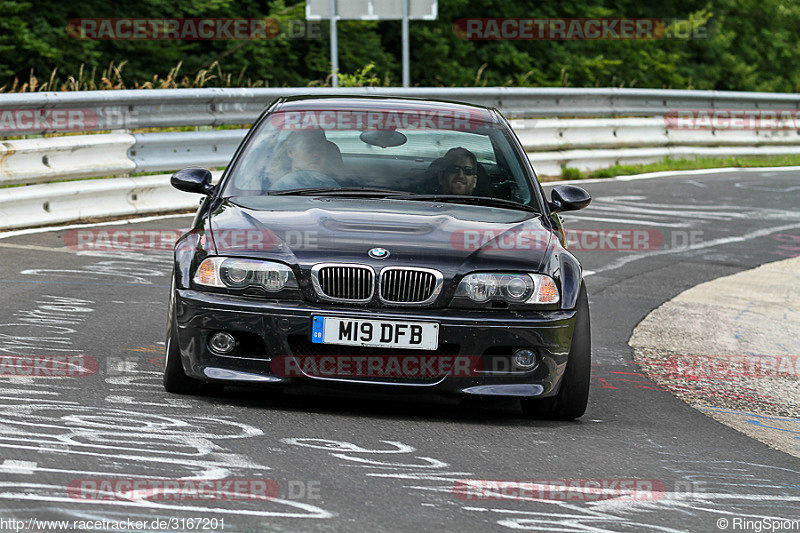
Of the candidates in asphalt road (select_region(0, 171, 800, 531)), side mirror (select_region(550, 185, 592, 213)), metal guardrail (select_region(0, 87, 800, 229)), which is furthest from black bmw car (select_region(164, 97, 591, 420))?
metal guardrail (select_region(0, 87, 800, 229))

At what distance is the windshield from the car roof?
0.19 ft

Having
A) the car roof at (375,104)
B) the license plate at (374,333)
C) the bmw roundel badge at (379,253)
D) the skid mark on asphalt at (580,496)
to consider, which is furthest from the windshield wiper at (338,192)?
the skid mark on asphalt at (580,496)

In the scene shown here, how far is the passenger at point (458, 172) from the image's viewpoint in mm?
6719

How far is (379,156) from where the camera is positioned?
6883 mm

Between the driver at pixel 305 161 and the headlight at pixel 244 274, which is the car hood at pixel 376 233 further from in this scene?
the driver at pixel 305 161

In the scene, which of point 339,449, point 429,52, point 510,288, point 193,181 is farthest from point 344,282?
point 429,52

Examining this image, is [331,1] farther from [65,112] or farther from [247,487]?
[247,487]

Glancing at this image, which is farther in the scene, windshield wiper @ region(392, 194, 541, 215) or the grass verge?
the grass verge

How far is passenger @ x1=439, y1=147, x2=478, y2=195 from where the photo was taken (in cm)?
672

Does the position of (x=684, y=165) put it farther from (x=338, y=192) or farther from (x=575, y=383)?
(x=575, y=383)

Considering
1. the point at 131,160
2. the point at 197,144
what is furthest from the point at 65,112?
the point at 197,144

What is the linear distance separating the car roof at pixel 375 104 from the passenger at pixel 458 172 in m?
0.53

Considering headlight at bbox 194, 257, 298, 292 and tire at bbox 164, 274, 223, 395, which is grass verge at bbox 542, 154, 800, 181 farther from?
headlight at bbox 194, 257, 298, 292

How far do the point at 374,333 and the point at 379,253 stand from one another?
1.15 feet
